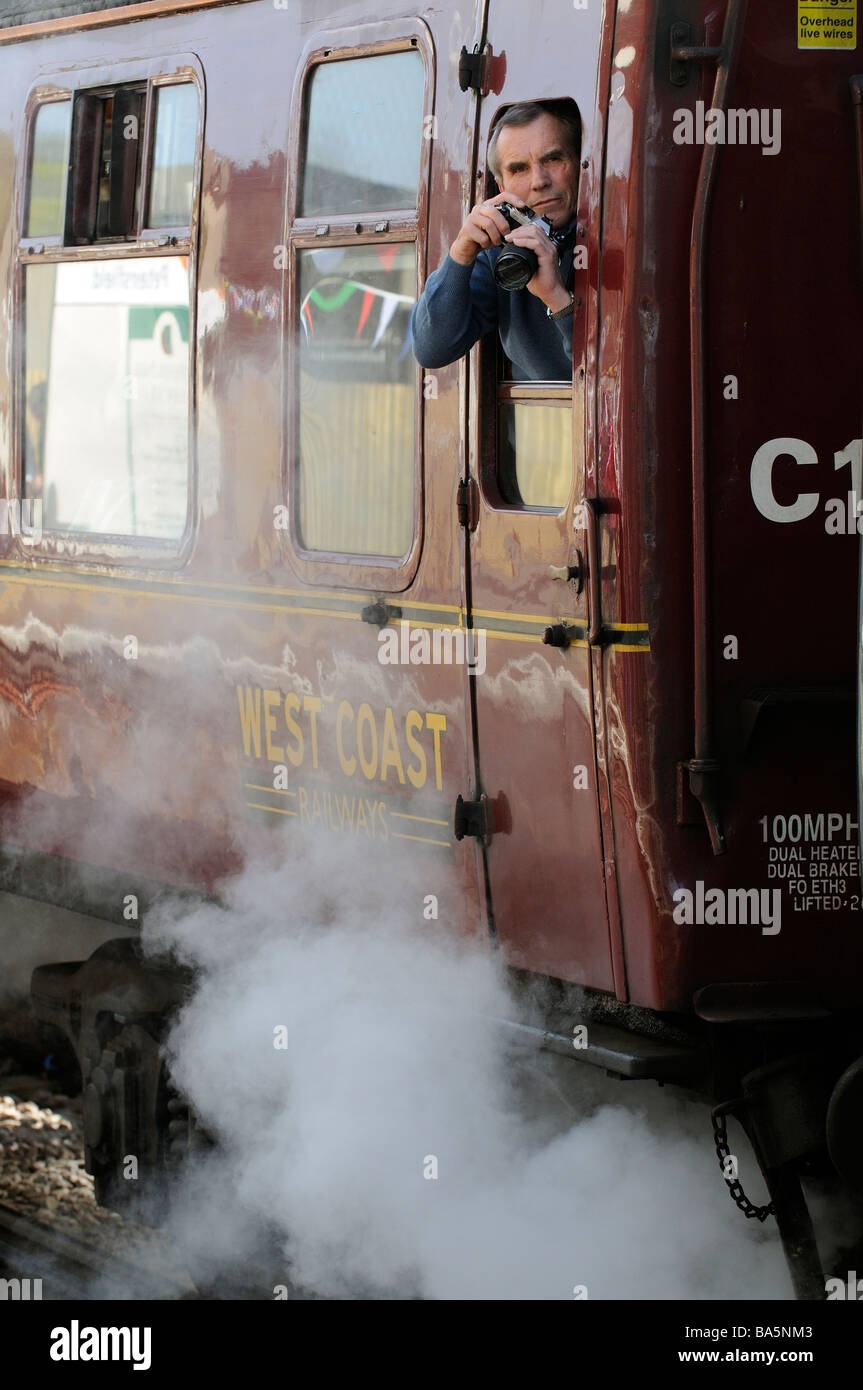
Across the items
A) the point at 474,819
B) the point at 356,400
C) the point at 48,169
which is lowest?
the point at 474,819

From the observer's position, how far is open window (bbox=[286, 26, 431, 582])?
14.1 ft

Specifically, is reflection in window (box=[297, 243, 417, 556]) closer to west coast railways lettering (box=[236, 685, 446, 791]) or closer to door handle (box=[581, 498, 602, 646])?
west coast railways lettering (box=[236, 685, 446, 791])

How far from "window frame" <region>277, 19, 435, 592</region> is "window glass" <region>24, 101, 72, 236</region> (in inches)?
41.7

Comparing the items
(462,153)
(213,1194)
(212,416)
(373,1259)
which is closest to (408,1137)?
(373,1259)

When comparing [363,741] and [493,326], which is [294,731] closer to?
[363,741]

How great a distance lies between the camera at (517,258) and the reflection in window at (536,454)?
287mm

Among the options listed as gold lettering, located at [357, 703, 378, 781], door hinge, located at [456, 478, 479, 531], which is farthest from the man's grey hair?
gold lettering, located at [357, 703, 378, 781]

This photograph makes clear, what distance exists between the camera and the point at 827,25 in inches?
147

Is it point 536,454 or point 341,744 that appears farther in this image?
point 341,744

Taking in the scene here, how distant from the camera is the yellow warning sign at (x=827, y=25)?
3.72 m

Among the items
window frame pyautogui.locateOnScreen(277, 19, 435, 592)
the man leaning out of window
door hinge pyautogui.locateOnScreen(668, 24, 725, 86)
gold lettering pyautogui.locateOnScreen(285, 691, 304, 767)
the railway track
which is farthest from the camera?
the railway track

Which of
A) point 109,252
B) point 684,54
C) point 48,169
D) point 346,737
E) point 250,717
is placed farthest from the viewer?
point 48,169

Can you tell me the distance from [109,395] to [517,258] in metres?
1.81

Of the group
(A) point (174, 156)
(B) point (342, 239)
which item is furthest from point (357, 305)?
(A) point (174, 156)
